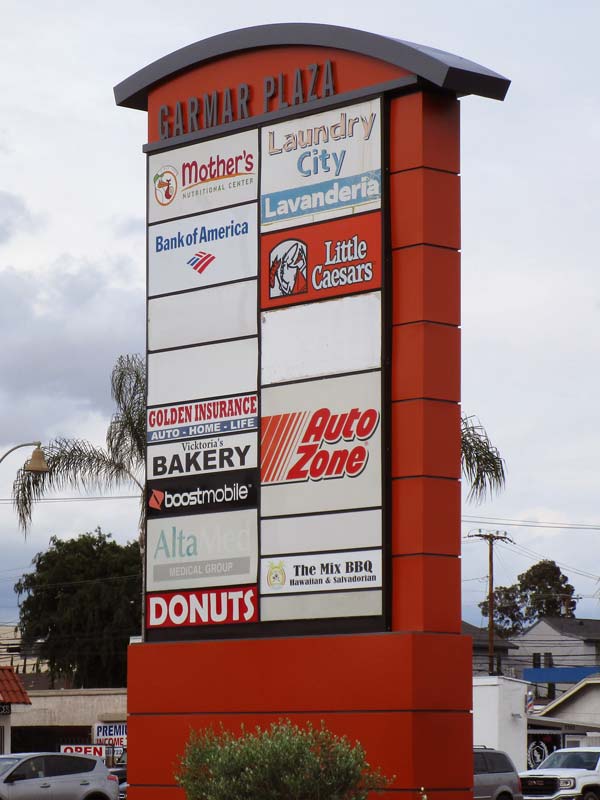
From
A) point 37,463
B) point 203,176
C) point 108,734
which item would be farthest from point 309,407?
point 108,734

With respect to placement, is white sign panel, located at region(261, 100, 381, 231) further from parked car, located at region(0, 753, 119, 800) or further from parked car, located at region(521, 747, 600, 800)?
parked car, located at region(521, 747, 600, 800)

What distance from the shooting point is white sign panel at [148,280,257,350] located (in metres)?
16.5

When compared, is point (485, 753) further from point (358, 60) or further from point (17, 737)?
point (17, 737)

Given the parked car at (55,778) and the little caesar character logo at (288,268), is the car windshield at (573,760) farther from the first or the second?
the little caesar character logo at (288,268)

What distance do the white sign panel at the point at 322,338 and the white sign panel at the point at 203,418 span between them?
44 centimetres

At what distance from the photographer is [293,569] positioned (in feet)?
51.1

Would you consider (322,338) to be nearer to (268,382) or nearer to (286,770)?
(268,382)

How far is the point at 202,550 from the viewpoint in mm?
16469

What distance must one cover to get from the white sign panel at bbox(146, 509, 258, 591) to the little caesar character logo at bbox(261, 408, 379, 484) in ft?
2.21

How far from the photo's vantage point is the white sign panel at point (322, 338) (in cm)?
1540

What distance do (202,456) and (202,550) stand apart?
3.57 ft

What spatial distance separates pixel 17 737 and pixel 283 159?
146 ft

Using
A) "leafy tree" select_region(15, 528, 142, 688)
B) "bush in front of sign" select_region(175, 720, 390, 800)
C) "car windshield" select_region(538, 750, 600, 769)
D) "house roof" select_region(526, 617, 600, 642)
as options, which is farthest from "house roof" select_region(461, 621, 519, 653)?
"bush in front of sign" select_region(175, 720, 390, 800)

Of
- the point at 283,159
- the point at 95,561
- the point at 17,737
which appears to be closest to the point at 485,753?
the point at 283,159
